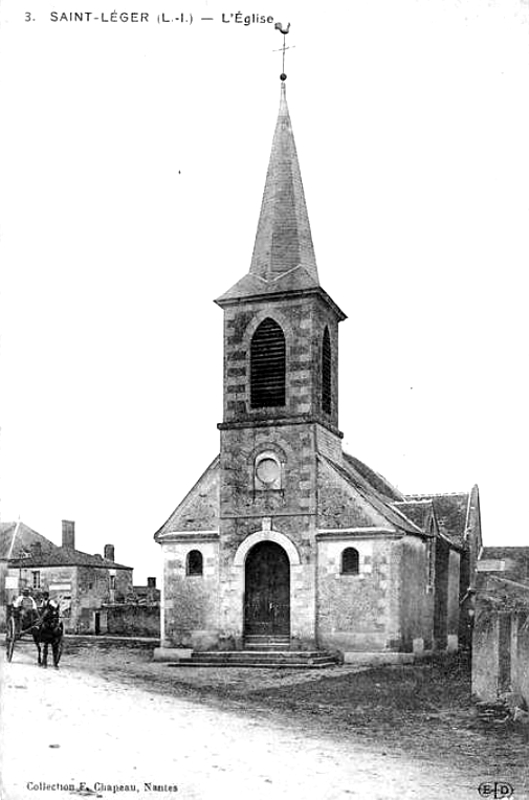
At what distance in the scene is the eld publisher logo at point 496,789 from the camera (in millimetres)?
11570

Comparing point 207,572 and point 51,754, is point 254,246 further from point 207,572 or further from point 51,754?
point 51,754

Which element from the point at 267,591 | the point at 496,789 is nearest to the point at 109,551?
the point at 267,591

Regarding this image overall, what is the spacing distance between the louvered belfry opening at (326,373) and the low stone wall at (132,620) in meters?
15.9

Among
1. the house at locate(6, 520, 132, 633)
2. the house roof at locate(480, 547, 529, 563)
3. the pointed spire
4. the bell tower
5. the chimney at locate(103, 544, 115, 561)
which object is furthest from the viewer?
the chimney at locate(103, 544, 115, 561)

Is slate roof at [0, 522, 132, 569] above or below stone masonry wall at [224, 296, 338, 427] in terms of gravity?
below

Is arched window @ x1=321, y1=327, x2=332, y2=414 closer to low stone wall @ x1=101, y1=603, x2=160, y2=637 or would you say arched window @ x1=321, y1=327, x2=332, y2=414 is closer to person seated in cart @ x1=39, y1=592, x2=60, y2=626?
person seated in cart @ x1=39, y1=592, x2=60, y2=626

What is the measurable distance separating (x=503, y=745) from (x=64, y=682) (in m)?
7.93

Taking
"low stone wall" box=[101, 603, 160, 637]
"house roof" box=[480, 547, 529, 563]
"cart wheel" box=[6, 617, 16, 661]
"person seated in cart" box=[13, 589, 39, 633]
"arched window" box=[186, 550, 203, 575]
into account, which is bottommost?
"low stone wall" box=[101, 603, 160, 637]

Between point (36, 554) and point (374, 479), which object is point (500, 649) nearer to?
point (374, 479)

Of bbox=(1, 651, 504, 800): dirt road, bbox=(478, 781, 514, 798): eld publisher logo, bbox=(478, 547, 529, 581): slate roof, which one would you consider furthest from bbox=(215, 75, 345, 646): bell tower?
bbox=(478, 547, 529, 581): slate roof

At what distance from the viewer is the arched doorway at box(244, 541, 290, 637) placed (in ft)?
84.9

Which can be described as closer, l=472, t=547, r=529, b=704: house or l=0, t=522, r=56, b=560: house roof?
l=472, t=547, r=529, b=704: house

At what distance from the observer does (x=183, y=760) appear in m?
12.3

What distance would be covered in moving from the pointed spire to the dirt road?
15.5 m
